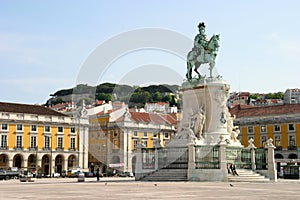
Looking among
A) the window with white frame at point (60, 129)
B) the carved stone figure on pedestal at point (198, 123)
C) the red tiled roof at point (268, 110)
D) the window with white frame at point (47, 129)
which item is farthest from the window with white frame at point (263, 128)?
the carved stone figure on pedestal at point (198, 123)

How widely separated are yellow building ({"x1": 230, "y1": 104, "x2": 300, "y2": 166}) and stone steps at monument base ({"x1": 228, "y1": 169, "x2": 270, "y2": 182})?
144 feet

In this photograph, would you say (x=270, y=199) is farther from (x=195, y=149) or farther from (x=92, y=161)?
(x=92, y=161)

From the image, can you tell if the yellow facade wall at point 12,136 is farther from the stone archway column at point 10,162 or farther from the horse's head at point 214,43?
the horse's head at point 214,43

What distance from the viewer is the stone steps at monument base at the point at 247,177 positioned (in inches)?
1266

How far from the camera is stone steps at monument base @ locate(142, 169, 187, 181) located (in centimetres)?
3312

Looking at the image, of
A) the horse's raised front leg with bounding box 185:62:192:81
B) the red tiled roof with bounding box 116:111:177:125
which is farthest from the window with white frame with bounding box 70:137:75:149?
the horse's raised front leg with bounding box 185:62:192:81

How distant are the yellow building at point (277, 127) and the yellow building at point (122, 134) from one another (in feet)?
41.2

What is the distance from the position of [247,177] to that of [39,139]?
49.7m

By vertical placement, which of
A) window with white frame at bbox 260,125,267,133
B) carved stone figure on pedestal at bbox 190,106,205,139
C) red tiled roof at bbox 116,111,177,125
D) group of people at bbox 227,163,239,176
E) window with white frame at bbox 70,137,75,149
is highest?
red tiled roof at bbox 116,111,177,125

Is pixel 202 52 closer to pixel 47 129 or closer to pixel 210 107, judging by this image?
pixel 210 107

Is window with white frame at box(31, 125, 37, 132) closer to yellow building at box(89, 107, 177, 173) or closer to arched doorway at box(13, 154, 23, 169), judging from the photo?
arched doorway at box(13, 154, 23, 169)

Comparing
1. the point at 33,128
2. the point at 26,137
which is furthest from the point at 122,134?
the point at 26,137

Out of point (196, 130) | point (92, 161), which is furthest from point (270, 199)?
point (92, 161)

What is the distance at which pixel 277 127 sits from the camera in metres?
82.6
